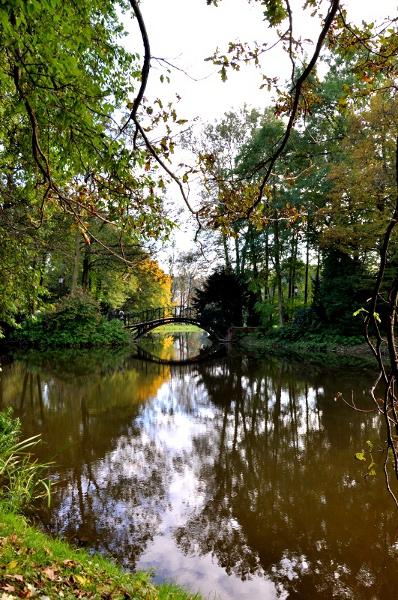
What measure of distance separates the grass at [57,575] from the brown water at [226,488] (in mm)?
684

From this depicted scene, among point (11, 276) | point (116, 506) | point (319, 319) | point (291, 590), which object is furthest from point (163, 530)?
point (319, 319)

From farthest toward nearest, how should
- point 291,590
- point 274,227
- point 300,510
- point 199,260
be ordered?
1. point 199,260
2. point 274,227
3. point 300,510
4. point 291,590

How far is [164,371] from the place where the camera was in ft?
57.0

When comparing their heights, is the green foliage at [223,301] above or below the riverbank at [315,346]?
above

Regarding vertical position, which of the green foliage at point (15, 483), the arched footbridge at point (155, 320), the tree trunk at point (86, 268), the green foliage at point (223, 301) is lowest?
the green foliage at point (15, 483)

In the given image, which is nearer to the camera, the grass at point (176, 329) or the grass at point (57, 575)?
the grass at point (57, 575)

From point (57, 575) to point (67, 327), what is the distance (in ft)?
66.6

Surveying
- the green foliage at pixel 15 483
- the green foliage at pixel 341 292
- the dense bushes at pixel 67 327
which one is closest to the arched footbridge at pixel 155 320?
the dense bushes at pixel 67 327

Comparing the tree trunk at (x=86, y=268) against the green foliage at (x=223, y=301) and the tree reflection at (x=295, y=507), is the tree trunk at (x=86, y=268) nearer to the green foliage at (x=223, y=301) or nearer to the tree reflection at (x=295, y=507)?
the green foliage at (x=223, y=301)

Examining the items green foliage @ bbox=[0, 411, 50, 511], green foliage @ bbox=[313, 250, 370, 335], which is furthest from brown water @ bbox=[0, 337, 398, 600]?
green foliage @ bbox=[313, 250, 370, 335]

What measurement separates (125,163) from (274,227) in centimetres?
2174

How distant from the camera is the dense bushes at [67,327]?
2200 cm

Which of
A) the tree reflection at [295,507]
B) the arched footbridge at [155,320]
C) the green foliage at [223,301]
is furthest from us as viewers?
the arched footbridge at [155,320]

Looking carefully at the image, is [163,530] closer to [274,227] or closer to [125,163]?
[125,163]
